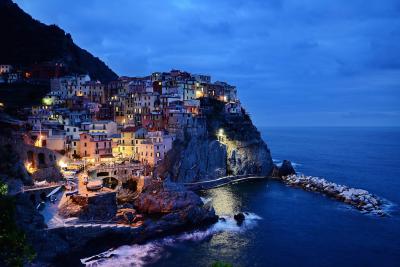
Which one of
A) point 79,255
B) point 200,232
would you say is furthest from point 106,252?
point 200,232

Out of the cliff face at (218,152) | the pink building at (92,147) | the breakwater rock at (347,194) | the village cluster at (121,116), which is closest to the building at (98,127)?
the village cluster at (121,116)

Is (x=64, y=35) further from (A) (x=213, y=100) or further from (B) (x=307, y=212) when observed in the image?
(B) (x=307, y=212)

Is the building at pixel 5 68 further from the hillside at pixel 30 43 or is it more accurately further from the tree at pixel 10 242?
the tree at pixel 10 242

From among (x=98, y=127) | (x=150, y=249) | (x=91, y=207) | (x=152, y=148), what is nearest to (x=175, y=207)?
(x=150, y=249)

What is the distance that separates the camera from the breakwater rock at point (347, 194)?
61.9 meters

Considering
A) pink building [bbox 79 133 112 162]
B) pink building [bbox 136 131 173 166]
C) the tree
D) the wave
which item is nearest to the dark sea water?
the wave

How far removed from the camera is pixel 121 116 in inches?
3398

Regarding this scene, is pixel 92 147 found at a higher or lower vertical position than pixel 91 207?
higher

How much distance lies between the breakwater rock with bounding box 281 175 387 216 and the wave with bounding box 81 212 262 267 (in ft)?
66.7

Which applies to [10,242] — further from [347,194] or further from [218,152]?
[218,152]

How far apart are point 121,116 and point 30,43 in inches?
1817

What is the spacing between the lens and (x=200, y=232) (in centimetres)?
5012

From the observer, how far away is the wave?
39875mm

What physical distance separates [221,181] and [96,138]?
92.1 ft
